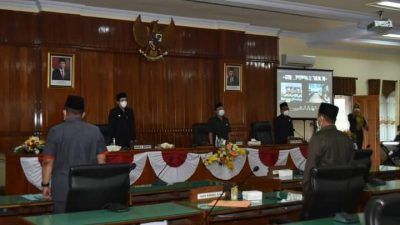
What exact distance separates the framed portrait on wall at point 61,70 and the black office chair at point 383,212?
7539 mm

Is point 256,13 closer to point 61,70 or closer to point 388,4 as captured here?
point 388,4

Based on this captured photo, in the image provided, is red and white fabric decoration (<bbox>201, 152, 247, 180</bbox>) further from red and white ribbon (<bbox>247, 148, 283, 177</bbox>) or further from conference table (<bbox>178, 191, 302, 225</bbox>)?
conference table (<bbox>178, 191, 302, 225</bbox>)

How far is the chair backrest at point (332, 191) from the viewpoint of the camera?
10.3 feet

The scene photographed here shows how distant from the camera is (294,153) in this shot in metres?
8.66

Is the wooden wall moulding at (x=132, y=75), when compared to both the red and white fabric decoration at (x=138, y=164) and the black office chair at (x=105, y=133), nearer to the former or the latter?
the black office chair at (x=105, y=133)

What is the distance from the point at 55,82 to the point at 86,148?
492 centimetres

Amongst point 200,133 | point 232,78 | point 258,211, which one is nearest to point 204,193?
point 258,211

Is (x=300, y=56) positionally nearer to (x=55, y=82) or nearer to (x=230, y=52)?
(x=230, y=52)

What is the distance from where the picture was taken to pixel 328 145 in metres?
3.85

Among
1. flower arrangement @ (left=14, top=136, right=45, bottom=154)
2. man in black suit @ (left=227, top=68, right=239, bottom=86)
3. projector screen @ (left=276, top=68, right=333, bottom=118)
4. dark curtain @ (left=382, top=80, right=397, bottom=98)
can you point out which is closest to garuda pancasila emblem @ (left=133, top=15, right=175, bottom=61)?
man in black suit @ (left=227, top=68, right=239, bottom=86)

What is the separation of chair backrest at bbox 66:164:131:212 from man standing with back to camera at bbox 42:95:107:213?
552 mm

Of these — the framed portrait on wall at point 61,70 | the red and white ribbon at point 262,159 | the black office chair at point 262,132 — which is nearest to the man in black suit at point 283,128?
the black office chair at point 262,132

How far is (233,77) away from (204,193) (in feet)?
23.0

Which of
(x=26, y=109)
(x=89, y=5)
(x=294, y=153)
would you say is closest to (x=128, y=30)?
(x=89, y=5)
